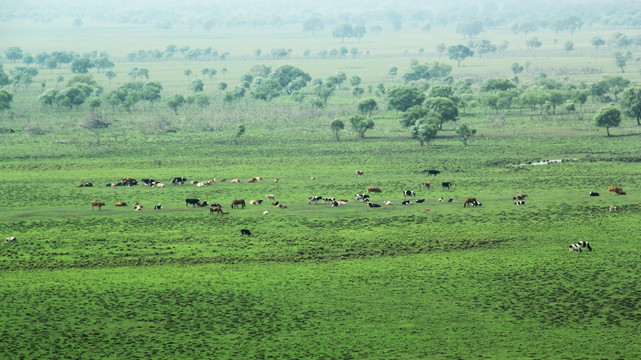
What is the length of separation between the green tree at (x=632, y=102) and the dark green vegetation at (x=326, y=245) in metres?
0.41

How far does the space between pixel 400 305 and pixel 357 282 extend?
15.0 feet

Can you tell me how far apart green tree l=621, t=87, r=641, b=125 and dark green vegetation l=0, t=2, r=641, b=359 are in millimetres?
413

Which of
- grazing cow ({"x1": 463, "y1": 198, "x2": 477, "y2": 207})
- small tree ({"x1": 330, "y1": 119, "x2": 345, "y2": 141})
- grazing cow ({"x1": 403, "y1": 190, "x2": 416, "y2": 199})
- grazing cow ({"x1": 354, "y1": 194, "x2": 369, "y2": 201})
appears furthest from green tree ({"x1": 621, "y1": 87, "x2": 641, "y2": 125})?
grazing cow ({"x1": 354, "y1": 194, "x2": 369, "y2": 201})

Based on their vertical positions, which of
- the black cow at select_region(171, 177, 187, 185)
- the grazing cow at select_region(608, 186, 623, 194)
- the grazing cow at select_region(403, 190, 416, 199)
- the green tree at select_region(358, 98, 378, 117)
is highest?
the green tree at select_region(358, 98, 378, 117)

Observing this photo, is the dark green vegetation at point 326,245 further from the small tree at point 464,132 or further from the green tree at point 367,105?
the green tree at point 367,105

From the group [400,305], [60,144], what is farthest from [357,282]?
[60,144]

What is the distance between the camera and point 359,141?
105 m

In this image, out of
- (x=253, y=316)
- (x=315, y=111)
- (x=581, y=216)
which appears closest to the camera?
(x=253, y=316)

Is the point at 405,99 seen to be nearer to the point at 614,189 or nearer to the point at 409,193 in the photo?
the point at 409,193

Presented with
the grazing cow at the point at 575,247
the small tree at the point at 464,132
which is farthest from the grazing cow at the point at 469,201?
the small tree at the point at 464,132

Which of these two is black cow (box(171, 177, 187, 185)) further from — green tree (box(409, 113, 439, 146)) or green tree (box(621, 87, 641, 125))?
green tree (box(621, 87, 641, 125))

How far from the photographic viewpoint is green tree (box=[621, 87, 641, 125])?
10694 cm

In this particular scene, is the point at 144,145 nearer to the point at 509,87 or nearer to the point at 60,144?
the point at 60,144

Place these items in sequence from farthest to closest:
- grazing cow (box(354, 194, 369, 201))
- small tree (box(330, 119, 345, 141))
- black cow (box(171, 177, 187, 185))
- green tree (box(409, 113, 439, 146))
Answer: small tree (box(330, 119, 345, 141)), green tree (box(409, 113, 439, 146)), black cow (box(171, 177, 187, 185)), grazing cow (box(354, 194, 369, 201))
